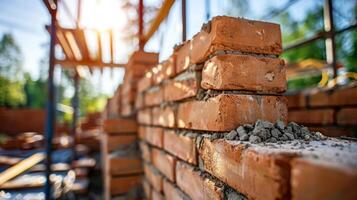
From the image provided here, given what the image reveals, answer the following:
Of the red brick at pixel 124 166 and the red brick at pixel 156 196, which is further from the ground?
the red brick at pixel 124 166

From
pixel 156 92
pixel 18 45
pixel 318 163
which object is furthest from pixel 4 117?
pixel 18 45

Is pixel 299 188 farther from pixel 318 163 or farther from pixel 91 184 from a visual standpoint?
pixel 91 184

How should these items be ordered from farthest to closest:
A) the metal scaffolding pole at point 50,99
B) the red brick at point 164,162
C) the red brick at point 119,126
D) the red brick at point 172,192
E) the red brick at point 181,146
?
1. the red brick at point 119,126
2. the metal scaffolding pole at point 50,99
3. the red brick at point 164,162
4. the red brick at point 172,192
5. the red brick at point 181,146

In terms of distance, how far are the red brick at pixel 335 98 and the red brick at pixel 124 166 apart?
162 cm

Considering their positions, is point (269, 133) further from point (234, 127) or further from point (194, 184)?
point (194, 184)

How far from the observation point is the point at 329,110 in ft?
6.50

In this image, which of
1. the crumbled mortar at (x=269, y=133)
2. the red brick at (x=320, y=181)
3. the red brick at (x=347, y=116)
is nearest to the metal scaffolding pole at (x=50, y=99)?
the crumbled mortar at (x=269, y=133)

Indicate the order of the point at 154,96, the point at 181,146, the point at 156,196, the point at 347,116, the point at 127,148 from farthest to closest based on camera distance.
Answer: the point at 127,148
the point at 347,116
the point at 154,96
the point at 156,196
the point at 181,146

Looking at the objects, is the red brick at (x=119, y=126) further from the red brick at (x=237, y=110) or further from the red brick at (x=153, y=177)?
the red brick at (x=237, y=110)

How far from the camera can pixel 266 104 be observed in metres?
0.89

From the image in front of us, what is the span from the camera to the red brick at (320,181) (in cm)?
40

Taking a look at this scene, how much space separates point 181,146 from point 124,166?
102 centimetres

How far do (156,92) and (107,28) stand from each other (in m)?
1.24

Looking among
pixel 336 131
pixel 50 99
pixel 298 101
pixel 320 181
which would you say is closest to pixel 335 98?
pixel 336 131
